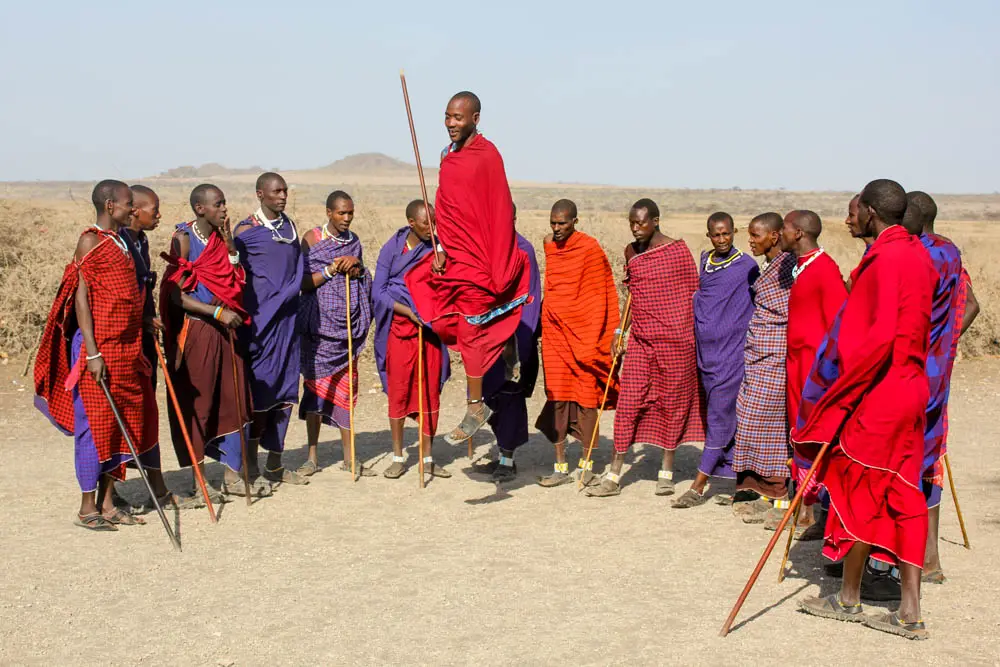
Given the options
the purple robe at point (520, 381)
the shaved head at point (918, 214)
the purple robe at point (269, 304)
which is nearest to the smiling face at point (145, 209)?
Result: the purple robe at point (269, 304)


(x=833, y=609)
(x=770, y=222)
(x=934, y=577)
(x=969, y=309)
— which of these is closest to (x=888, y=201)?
(x=969, y=309)

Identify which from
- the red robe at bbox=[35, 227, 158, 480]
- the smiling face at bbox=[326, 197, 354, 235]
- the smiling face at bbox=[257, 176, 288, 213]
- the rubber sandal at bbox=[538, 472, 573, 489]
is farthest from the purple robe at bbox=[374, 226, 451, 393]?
the red robe at bbox=[35, 227, 158, 480]

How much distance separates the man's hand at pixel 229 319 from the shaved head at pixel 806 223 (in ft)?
12.5

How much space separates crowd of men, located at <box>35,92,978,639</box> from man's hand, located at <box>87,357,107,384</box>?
3 cm

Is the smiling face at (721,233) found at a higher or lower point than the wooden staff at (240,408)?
higher

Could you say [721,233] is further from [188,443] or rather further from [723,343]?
[188,443]

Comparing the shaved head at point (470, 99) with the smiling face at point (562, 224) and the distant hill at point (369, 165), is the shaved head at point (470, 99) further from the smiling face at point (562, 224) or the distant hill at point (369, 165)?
the distant hill at point (369, 165)

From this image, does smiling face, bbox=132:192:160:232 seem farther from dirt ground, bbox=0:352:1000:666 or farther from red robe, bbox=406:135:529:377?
dirt ground, bbox=0:352:1000:666

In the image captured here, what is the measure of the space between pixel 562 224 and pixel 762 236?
1612mm

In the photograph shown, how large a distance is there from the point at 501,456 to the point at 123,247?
339cm

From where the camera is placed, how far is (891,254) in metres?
4.80

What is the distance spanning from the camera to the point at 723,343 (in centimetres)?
725

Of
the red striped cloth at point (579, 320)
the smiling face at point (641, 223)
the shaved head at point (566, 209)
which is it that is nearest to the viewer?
the smiling face at point (641, 223)

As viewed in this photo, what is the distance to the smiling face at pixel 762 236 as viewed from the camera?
671cm
